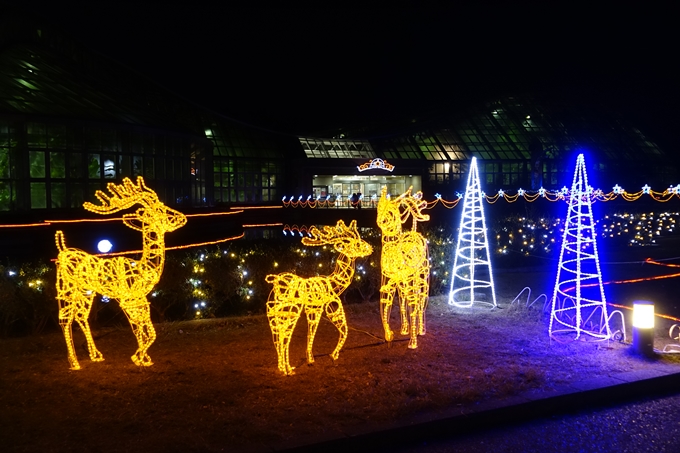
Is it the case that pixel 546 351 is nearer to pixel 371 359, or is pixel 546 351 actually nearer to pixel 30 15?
pixel 371 359

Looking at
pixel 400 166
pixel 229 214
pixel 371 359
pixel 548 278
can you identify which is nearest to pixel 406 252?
pixel 371 359

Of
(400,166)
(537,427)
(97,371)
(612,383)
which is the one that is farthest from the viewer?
(400,166)

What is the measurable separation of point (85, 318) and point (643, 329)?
729 centimetres

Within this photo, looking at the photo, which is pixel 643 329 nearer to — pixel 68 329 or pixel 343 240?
pixel 343 240

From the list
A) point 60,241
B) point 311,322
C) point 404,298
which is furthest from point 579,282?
point 60,241

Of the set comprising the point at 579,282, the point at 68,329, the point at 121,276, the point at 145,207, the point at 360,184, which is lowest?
the point at 68,329

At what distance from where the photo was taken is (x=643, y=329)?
8.25 metres

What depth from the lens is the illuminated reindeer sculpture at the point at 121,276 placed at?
740 cm

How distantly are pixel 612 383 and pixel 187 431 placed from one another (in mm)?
4705

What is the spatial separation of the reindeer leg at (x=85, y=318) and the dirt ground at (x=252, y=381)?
0.15 metres

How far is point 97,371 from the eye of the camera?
7555 millimetres

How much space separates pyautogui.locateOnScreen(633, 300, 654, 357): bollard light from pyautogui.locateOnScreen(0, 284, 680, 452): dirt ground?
0.68 ft

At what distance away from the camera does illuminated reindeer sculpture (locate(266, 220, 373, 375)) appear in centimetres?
738

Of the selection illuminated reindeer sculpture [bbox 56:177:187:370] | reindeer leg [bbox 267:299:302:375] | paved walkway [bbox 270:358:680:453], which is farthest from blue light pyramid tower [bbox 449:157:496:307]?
illuminated reindeer sculpture [bbox 56:177:187:370]
